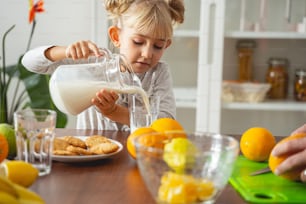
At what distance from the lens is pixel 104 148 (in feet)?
3.56

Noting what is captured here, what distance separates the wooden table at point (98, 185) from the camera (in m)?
0.85

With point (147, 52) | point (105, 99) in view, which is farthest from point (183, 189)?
point (147, 52)

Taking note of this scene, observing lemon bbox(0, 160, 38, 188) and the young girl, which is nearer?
lemon bbox(0, 160, 38, 188)

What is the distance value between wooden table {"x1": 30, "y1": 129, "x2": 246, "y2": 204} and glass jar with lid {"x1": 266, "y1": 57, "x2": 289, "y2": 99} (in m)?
1.88

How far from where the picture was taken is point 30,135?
975 mm

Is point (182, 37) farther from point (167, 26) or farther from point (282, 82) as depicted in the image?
point (167, 26)

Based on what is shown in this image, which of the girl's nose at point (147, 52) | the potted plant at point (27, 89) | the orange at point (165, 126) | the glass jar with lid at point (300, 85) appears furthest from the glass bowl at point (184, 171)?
the glass jar with lid at point (300, 85)

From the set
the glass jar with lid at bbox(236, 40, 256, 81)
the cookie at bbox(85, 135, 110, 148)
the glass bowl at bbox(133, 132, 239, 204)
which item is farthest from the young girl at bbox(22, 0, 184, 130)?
the glass jar with lid at bbox(236, 40, 256, 81)

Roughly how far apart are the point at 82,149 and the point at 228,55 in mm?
2051

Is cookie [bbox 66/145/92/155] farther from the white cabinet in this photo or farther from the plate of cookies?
the white cabinet

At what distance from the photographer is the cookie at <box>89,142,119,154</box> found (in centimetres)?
108

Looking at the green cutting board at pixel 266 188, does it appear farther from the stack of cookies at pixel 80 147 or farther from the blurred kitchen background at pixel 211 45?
the blurred kitchen background at pixel 211 45

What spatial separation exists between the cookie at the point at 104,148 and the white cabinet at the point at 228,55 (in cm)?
164

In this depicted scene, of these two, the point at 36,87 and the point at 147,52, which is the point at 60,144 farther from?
the point at 36,87
